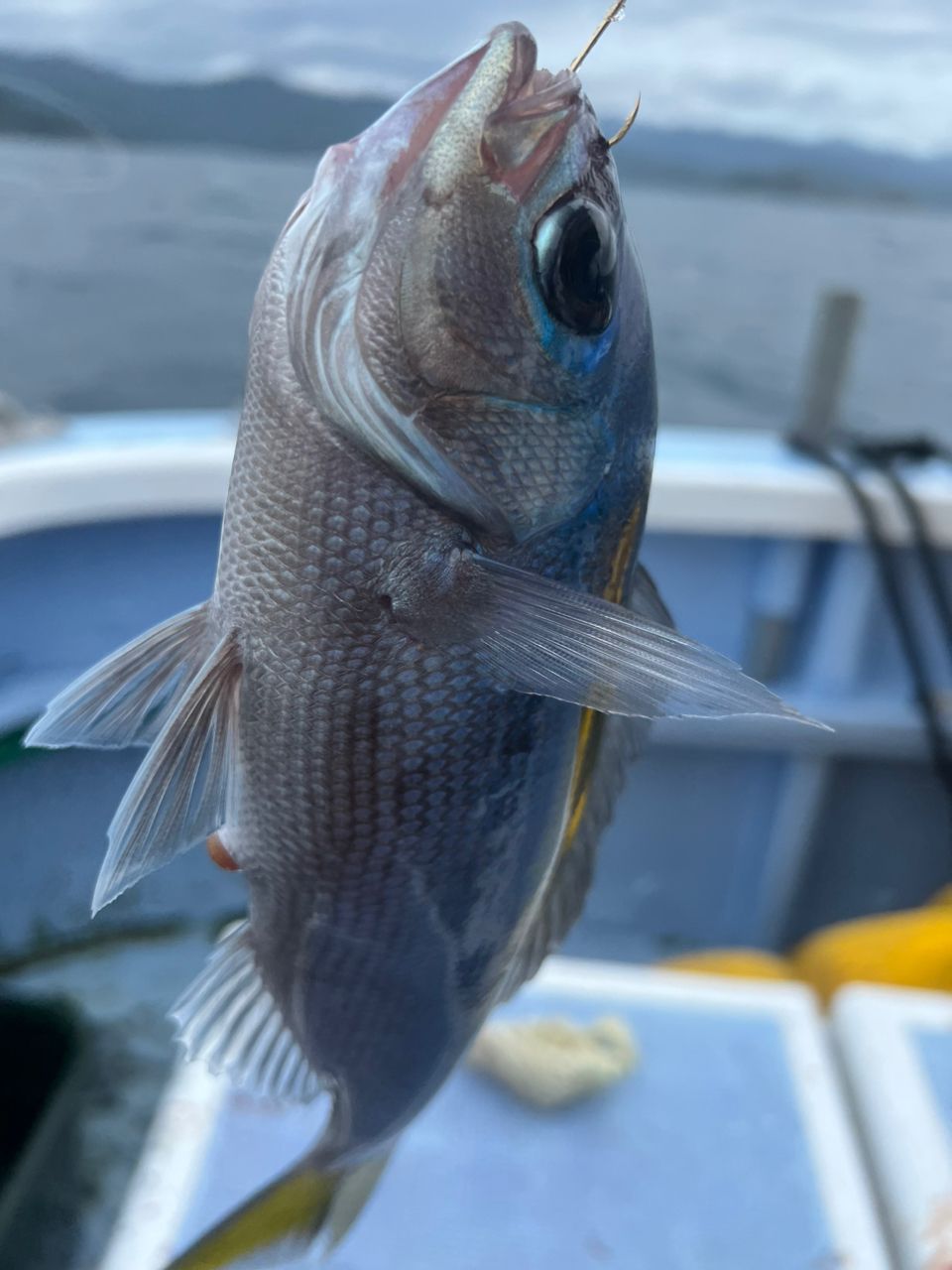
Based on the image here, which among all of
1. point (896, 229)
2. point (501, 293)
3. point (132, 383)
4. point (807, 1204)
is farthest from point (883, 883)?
point (896, 229)

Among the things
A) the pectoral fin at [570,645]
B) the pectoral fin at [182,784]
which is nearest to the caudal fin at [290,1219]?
the pectoral fin at [182,784]

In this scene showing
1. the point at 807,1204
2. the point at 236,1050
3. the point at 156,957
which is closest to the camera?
the point at 236,1050

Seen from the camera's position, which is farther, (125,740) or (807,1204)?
(807,1204)

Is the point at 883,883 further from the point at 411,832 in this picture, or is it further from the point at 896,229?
the point at 896,229

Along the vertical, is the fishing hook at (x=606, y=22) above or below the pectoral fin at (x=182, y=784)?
above

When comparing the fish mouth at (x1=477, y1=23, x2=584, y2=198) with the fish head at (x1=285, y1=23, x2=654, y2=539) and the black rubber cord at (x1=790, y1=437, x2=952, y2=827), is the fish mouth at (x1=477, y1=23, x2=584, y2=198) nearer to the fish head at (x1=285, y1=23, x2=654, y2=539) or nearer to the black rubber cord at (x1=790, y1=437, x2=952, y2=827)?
the fish head at (x1=285, y1=23, x2=654, y2=539)

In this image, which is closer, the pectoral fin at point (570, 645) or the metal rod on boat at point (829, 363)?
the pectoral fin at point (570, 645)

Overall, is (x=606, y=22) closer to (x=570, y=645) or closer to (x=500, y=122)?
(x=500, y=122)

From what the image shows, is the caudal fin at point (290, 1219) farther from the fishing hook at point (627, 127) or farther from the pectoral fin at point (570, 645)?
the fishing hook at point (627, 127)
